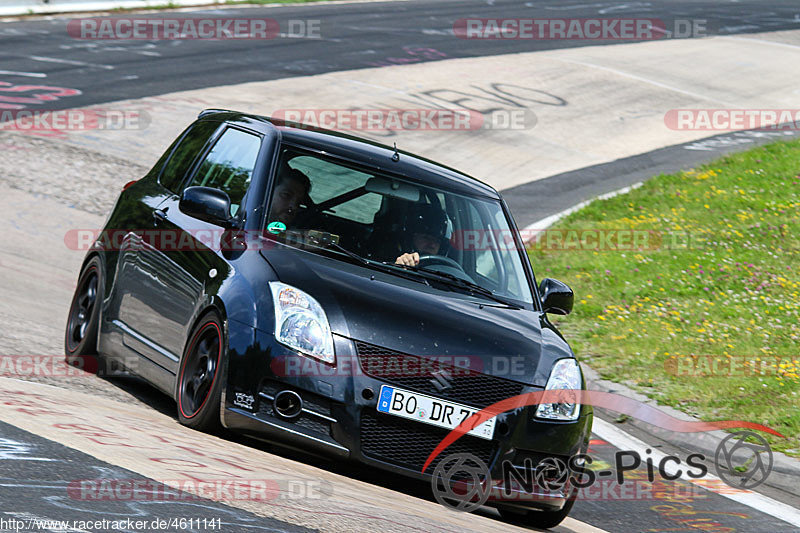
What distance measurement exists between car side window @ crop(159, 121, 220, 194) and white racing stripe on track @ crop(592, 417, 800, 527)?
10.8 ft

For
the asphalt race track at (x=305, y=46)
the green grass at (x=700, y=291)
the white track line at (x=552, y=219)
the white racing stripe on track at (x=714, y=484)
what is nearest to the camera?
the white racing stripe on track at (x=714, y=484)

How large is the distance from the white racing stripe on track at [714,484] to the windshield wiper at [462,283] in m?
1.85

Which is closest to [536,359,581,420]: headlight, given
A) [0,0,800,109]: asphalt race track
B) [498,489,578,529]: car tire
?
[498,489,578,529]: car tire

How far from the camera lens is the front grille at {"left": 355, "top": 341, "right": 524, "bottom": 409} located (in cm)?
516

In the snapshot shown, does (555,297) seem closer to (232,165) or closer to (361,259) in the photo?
(361,259)

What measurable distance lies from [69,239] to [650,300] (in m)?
5.98

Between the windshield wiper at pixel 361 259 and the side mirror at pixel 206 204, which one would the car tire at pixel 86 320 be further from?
the windshield wiper at pixel 361 259

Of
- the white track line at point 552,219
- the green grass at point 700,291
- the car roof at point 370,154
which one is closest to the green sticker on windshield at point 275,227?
the car roof at point 370,154

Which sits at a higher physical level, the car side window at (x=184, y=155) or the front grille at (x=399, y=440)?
the car side window at (x=184, y=155)

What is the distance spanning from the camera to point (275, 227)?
612 cm

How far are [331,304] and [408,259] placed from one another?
3.34ft

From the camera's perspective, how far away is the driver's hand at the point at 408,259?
6.20 meters

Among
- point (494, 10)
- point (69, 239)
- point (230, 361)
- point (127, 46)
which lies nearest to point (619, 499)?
point (230, 361)

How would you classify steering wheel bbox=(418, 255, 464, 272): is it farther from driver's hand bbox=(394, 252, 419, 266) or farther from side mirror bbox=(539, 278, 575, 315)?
side mirror bbox=(539, 278, 575, 315)
